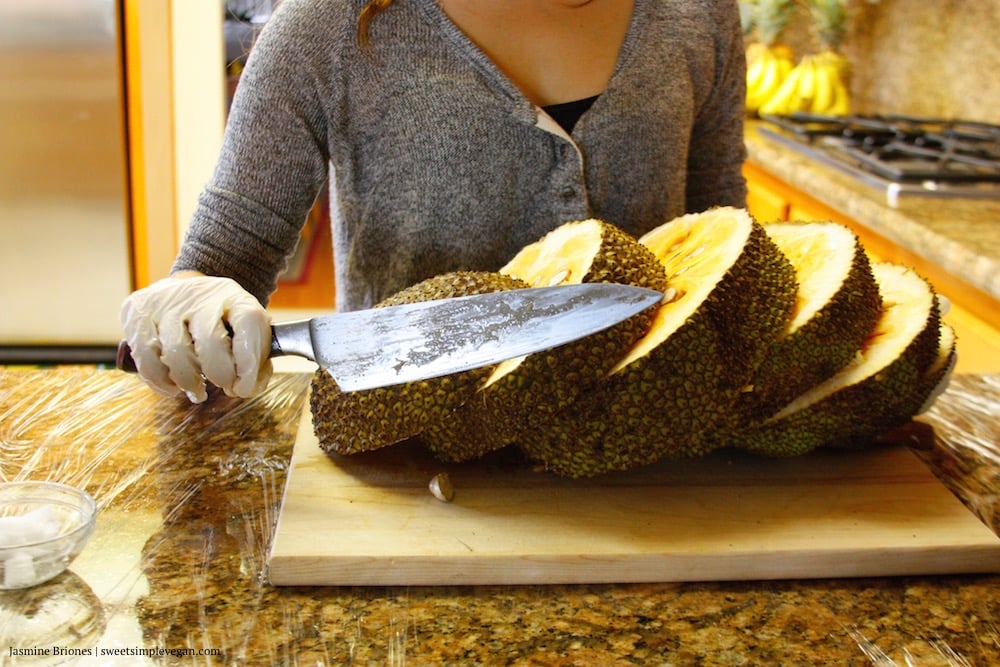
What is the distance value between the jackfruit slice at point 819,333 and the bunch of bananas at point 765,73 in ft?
6.89

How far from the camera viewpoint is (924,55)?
266cm

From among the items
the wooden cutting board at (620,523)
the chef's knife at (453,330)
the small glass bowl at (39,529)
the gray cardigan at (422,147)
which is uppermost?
the gray cardigan at (422,147)

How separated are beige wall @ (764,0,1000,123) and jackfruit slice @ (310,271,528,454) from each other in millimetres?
2054

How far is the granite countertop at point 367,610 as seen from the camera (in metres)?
0.66

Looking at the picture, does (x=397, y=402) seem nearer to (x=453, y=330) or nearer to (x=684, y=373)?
(x=453, y=330)

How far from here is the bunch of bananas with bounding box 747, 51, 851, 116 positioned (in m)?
2.83

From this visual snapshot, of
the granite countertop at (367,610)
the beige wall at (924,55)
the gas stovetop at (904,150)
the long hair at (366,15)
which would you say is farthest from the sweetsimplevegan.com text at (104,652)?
the beige wall at (924,55)

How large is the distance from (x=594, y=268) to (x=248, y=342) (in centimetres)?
31

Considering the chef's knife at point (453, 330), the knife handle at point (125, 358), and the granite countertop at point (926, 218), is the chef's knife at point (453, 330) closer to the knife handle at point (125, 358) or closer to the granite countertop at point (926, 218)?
the knife handle at point (125, 358)

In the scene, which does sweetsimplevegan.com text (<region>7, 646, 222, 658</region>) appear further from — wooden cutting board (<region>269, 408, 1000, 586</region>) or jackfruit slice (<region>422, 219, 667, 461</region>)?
jackfruit slice (<region>422, 219, 667, 461</region>)

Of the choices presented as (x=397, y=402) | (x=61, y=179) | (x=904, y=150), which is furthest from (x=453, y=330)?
(x=61, y=179)

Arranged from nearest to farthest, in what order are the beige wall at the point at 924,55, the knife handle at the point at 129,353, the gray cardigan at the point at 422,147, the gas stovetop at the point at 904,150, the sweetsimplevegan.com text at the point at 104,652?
the sweetsimplevegan.com text at the point at 104,652
the knife handle at the point at 129,353
the gray cardigan at the point at 422,147
the gas stovetop at the point at 904,150
the beige wall at the point at 924,55

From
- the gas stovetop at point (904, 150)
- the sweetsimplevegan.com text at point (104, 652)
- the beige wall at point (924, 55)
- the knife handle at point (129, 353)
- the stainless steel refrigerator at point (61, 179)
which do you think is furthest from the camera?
the beige wall at point (924, 55)

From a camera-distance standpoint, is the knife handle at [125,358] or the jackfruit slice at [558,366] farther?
the knife handle at [125,358]
